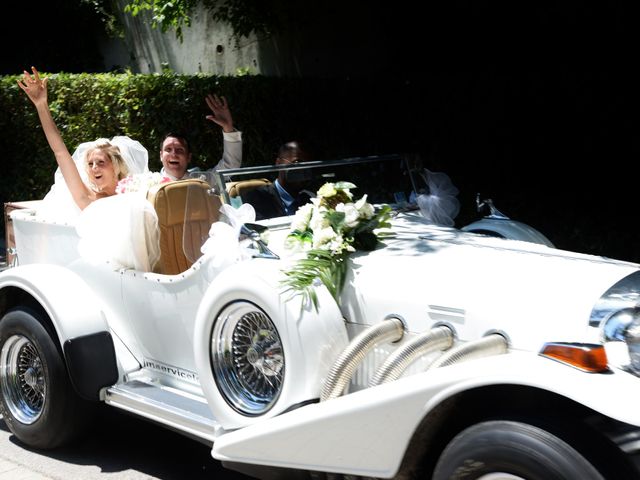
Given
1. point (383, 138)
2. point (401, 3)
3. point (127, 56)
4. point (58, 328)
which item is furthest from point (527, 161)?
point (127, 56)

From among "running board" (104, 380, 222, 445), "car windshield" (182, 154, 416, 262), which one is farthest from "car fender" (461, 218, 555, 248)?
"running board" (104, 380, 222, 445)

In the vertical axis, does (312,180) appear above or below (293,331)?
above

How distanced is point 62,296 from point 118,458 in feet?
3.09

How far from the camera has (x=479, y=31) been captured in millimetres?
9680

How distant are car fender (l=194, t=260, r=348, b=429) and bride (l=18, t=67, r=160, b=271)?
97 centimetres

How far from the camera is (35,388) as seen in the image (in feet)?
16.3

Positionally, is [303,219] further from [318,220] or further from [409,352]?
[409,352]

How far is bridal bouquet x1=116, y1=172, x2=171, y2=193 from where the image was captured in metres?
5.29

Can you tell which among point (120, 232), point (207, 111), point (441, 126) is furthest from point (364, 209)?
point (207, 111)

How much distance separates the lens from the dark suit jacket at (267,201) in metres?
4.59

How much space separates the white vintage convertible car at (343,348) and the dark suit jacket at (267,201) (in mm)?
51

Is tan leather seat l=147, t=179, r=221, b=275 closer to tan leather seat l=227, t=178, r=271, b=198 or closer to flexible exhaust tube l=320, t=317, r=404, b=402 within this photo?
tan leather seat l=227, t=178, r=271, b=198

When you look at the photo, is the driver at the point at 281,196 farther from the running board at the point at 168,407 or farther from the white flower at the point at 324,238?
the running board at the point at 168,407

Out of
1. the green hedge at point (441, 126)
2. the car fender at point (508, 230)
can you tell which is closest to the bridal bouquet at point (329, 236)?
the car fender at point (508, 230)
